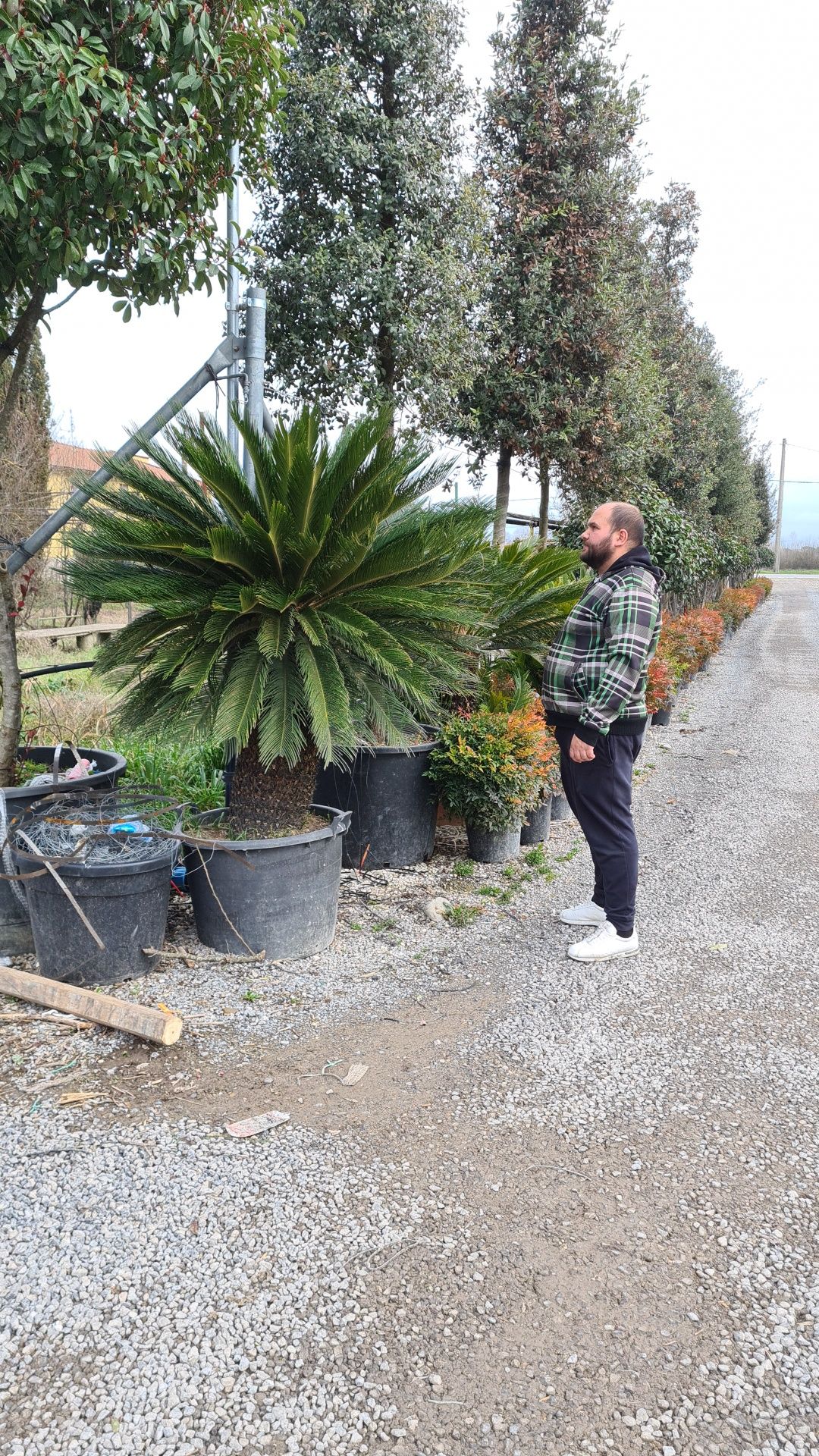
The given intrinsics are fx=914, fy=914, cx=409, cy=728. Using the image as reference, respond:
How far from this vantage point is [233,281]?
20.2 ft

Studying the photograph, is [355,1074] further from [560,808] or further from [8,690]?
[560,808]

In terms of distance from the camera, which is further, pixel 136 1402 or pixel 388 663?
pixel 388 663

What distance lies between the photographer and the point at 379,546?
379cm

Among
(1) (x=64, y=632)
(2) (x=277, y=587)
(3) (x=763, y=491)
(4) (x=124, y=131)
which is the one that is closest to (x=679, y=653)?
(1) (x=64, y=632)

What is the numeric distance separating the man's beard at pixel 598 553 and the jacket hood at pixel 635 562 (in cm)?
7

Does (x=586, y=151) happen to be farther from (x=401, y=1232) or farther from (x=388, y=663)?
(x=401, y=1232)

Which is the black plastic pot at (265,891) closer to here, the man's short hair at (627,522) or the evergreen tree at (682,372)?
the man's short hair at (627,522)

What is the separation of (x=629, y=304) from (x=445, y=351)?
5279 millimetres

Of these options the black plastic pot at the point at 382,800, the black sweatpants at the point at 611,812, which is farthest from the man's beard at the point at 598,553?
the black plastic pot at the point at 382,800

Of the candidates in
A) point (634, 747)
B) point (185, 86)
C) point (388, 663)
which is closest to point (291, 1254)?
point (388, 663)

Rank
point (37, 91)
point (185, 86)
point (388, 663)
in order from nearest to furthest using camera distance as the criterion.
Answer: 1. point (37, 91)
2. point (185, 86)
3. point (388, 663)

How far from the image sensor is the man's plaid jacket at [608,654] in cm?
364

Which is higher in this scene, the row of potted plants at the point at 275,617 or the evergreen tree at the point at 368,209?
the evergreen tree at the point at 368,209

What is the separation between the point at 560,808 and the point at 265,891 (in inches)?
126
